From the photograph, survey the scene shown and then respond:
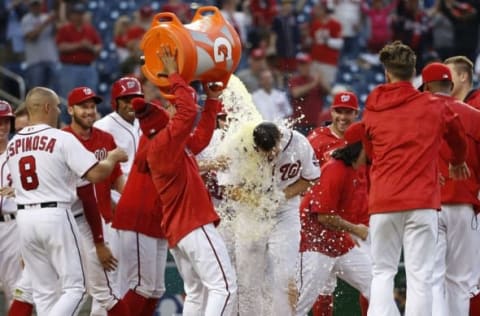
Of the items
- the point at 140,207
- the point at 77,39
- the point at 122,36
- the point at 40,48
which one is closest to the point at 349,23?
the point at 122,36

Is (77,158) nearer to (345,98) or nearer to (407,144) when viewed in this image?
(407,144)

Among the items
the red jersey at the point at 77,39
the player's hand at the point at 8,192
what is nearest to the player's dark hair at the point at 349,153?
the player's hand at the point at 8,192

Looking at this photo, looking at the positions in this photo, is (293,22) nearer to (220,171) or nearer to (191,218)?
(220,171)

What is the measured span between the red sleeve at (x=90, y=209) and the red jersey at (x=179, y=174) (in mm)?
1197

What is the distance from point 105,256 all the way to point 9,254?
111 centimetres

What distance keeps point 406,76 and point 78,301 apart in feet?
9.97

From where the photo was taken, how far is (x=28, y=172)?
31.3 feet

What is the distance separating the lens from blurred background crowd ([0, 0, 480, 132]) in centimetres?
1692

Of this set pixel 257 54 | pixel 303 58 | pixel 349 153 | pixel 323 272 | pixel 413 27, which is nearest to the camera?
pixel 349 153

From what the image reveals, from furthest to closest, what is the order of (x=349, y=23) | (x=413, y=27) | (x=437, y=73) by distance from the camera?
(x=349, y=23) → (x=413, y=27) → (x=437, y=73)

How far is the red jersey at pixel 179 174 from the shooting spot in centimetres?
897

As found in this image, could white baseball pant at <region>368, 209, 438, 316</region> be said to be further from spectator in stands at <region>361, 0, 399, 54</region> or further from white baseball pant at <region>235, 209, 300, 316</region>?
spectator in stands at <region>361, 0, 399, 54</region>

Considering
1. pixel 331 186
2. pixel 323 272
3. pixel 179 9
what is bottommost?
pixel 323 272

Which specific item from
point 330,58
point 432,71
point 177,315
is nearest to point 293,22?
point 330,58
